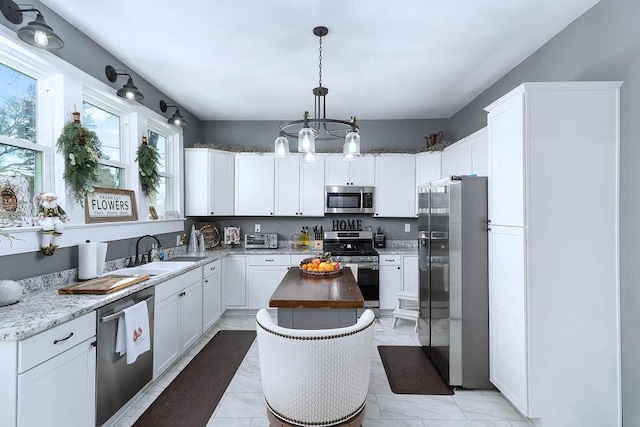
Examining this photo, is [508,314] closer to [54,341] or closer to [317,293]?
[317,293]

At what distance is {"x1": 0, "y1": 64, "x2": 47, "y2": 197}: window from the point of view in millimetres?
2041

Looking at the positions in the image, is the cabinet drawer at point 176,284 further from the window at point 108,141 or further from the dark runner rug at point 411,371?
the dark runner rug at point 411,371

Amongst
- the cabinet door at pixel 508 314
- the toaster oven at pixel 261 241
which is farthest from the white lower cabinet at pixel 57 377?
the toaster oven at pixel 261 241

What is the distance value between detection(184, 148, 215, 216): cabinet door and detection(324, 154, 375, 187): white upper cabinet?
5.44 ft

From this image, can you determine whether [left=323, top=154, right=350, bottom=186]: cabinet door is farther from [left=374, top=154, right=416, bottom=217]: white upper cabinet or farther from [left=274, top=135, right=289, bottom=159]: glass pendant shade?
[left=274, top=135, right=289, bottom=159]: glass pendant shade

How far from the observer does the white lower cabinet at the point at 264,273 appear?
437 centimetres

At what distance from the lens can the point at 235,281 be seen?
4.36m

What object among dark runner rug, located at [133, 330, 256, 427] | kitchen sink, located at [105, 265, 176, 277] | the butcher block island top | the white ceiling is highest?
the white ceiling

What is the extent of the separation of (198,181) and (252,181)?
0.74m

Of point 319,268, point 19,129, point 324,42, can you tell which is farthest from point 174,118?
point 319,268

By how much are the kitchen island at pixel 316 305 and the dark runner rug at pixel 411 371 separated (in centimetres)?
96

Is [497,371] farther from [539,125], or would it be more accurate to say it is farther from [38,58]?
[38,58]

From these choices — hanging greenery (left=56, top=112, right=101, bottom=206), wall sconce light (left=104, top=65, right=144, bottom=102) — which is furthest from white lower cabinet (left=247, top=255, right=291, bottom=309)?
wall sconce light (left=104, top=65, right=144, bottom=102)

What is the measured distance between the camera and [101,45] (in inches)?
107
